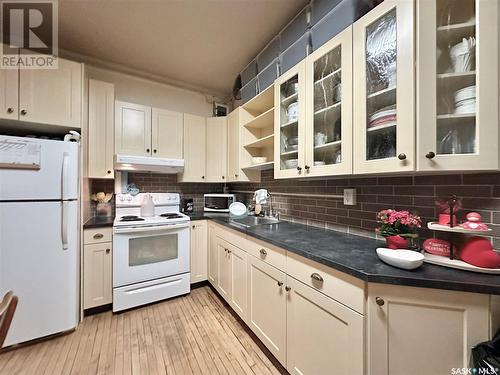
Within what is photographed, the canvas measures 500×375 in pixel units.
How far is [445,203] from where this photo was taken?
3.41 feet

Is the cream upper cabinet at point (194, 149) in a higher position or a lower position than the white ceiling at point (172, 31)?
lower

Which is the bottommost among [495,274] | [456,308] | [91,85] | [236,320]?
[236,320]

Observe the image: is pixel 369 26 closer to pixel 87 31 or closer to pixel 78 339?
pixel 87 31

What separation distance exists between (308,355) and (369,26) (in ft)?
6.00

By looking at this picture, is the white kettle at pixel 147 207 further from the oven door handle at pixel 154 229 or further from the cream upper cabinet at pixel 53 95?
the cream upper cabinet at pixel 53 95

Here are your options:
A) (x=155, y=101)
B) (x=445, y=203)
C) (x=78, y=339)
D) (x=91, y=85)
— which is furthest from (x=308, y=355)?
(x=155, y=101)

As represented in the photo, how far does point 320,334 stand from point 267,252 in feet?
1.81

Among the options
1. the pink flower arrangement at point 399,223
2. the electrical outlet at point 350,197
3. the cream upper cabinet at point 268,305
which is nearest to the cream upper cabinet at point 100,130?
the cream upper cabinet at point 268,305

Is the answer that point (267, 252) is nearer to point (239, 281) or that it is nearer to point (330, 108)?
point (239, 281)

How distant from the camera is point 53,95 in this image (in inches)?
69.8

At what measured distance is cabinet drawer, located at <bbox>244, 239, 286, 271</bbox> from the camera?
4.36 ft

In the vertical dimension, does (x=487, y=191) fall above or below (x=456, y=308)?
above

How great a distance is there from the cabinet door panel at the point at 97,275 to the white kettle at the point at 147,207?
507 mm

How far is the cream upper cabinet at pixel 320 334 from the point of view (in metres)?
0.91
